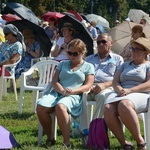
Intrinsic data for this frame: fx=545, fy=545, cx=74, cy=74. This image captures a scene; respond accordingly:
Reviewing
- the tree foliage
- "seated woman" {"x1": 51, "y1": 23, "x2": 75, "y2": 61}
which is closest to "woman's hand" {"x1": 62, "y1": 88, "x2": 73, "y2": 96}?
"seated woman" {"x1": 51, "y1": 23, "x2": 75, "y2": 61}

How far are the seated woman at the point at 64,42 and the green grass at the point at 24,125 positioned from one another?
1009 millimetres

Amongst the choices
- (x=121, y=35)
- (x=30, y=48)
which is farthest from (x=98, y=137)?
(x=30, y=48)

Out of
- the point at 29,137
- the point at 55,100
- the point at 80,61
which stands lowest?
the point at 29,137

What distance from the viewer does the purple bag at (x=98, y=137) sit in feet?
20.5

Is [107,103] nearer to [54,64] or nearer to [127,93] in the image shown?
[127,93]

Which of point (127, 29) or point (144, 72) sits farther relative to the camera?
point (127, 29)

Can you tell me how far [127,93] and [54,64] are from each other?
2932 millimetres

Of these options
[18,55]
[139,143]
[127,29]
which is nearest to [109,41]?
[139,143]

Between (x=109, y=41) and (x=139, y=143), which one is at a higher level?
(x=109, y=41)

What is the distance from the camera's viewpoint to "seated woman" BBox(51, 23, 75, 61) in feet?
30.8

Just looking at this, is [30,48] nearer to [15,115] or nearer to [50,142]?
[15,115]

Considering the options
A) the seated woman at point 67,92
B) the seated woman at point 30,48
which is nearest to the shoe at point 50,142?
the seated woman at point 67,92

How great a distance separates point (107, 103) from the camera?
632 cm

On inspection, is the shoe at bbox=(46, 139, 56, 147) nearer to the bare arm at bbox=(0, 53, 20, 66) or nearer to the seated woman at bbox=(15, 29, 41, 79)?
the bare arm at bbox=(0, 53, 20, 66)
